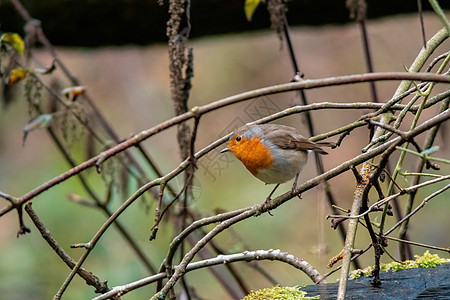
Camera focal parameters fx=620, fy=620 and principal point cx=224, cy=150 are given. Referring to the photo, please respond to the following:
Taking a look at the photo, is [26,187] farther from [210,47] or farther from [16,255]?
[210,47]

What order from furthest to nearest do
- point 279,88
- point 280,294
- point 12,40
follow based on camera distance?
point 12,40 < point 280,294 < point 279,88

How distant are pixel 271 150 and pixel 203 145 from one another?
4763 millimetres

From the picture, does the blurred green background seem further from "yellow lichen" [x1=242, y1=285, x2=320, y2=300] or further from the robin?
"yellow lichen" [x1=242, y1=285, x2=320, y2=300]

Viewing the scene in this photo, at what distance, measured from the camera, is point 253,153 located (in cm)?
252

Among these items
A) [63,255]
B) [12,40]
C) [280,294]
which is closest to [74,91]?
[12,40]

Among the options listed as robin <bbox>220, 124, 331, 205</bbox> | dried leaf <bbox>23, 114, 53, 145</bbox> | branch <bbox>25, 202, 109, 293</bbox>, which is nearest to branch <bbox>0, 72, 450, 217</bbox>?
branch <bbox>25, 202, 109, 293</bbox>

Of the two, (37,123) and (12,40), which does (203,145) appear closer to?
(37,123)

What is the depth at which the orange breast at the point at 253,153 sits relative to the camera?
2.49 metres

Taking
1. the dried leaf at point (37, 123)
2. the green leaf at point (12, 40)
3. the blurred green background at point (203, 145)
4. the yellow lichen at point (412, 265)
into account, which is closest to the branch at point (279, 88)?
the yellow lichen at point (412, 265)

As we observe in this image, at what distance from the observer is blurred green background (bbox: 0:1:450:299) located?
5352 mm

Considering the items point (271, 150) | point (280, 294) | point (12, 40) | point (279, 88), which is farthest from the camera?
point (12, 40)

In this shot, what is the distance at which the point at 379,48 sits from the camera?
7043mm

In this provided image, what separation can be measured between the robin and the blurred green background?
2602 mm

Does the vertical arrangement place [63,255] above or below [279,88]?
below
